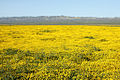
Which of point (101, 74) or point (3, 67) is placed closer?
point (101, 74)

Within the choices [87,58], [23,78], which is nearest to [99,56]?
[87,58]

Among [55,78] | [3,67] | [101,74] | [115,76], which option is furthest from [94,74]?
[3,67]

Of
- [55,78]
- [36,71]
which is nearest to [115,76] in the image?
[55,78]

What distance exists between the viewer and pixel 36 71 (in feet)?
30.8

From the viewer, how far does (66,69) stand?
948cm

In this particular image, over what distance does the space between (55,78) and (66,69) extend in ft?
4.23

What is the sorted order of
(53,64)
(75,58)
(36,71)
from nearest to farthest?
(36,71) < (53,64) < (75,58)

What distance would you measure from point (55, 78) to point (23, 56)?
17.0 ft

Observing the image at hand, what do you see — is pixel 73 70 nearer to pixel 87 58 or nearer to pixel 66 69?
pixel 66 69

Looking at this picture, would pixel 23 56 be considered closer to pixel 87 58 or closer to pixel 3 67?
pixel 3 67

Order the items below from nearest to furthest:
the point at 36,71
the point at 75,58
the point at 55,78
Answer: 1. the point at 55,78
2. the point at 36,71
3. the point at 75,58

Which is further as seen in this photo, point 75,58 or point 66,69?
point 75,58

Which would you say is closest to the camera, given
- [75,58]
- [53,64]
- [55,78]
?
[55,78]

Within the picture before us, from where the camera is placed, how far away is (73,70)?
9.48 meters
